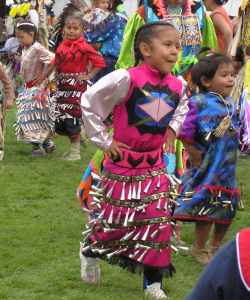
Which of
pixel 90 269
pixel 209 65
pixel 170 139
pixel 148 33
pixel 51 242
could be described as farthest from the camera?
pixel 51 242

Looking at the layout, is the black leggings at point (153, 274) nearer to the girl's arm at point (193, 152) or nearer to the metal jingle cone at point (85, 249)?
the metal jingle cone at point (85, 249)

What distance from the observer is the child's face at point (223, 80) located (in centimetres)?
372

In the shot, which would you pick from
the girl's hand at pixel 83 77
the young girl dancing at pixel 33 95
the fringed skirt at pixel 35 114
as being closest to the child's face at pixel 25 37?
the young girl dancing at pixel 33 95

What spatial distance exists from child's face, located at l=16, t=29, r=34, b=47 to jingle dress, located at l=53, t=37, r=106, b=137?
1.38ft

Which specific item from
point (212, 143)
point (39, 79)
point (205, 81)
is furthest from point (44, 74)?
point (212, 143)

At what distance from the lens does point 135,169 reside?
10.3ft

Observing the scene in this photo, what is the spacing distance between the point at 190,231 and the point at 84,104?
196 centimetres

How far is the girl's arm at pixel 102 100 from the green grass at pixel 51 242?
2.97ft

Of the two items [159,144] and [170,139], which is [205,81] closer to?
[170,139]

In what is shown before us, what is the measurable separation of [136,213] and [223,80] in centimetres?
113

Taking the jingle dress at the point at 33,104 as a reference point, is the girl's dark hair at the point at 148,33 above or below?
above

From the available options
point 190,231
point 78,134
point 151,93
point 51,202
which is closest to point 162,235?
point 151,93

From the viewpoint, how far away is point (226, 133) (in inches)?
147

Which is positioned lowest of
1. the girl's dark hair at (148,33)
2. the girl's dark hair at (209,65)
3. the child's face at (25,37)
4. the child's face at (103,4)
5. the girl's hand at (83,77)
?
the girl's hand at (83,77)
